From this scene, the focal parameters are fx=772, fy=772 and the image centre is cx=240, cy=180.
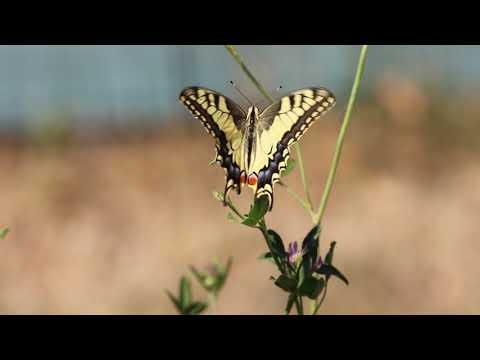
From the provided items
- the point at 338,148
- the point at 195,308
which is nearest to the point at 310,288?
the point at 338,148

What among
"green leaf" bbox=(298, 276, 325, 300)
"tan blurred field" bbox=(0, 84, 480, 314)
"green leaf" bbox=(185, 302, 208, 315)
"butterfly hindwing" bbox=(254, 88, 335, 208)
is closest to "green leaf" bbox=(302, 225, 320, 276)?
"green leaf" bbox=(298, 276, 325, 300)

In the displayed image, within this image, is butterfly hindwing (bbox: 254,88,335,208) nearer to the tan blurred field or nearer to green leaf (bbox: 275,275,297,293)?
green leaf (bbox: 275,275,297,293)

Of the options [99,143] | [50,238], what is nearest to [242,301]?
[50,238]

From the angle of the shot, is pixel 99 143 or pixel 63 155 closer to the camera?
pixel 63 155

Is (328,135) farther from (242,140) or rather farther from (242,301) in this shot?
(242,140)

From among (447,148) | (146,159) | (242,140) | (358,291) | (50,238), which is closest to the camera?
(242,140)
